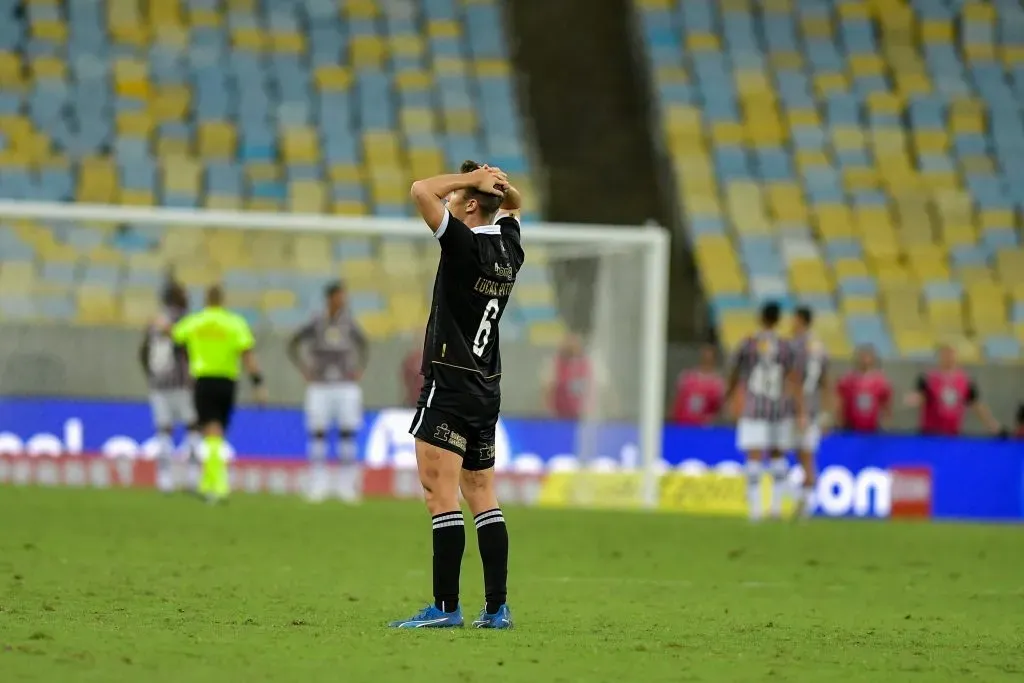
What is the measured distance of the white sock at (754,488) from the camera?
20.2 meters

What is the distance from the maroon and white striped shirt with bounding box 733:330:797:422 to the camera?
784 inches

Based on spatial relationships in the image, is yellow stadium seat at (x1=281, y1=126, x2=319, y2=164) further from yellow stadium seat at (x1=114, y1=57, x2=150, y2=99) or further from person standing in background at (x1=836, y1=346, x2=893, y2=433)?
person standing in background at (x1=836, y1=346, x2=893, y2=433)

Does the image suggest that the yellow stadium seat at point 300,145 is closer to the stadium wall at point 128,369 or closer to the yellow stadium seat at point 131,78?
the yellow stadium seat at point 131,78

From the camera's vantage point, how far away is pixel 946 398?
2436 cm

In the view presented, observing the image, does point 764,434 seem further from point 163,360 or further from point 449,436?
point 449,436

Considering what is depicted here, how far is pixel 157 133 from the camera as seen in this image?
2866cm

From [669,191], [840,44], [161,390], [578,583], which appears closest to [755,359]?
[161,390]

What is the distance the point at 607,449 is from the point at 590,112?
38.7 feet

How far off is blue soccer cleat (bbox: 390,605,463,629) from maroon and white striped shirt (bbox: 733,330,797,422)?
11.7 meters

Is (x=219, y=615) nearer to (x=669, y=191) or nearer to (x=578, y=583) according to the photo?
(x=578, y=583)

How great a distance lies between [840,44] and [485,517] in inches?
1009

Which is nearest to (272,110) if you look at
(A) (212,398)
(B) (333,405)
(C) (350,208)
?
(C) (350,208)

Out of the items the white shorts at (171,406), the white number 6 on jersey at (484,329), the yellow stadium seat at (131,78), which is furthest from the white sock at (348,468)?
the white number 6 on jersey at (484,329)

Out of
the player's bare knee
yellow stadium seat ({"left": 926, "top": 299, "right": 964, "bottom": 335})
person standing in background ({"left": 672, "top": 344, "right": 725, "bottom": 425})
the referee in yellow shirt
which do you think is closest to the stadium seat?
yellow stadium seat ({"left": 926, "top": 299, "right": 964, "bottom": 335})
